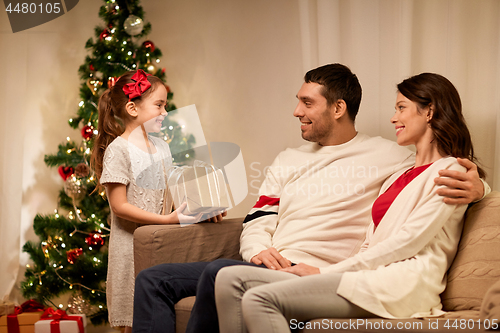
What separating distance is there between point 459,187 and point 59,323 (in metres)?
2.12

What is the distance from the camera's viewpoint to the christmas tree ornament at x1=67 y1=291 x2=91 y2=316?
2545mm

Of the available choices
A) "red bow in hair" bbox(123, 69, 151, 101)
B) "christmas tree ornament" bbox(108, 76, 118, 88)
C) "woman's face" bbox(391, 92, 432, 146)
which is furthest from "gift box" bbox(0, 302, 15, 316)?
"woman's face" bbox(391, 92, 432, 146)

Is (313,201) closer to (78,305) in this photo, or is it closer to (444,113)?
(444,113)

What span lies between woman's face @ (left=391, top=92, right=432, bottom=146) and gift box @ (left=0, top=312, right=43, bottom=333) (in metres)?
2.15

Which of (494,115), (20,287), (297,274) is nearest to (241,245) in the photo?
(297,274)

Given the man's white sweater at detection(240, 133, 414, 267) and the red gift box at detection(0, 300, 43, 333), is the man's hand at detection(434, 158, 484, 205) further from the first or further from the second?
the red gift box at detection(0, 300, 43, 333)

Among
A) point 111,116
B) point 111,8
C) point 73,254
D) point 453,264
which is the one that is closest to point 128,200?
point 111,116

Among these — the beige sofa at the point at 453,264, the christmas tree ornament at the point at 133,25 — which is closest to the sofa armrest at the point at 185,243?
the beige sofa at the point at 453,264

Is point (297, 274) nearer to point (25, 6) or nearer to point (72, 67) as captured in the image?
point (72, 67)

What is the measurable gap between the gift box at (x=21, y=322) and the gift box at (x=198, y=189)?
1.30 metres

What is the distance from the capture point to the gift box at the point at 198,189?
165cm

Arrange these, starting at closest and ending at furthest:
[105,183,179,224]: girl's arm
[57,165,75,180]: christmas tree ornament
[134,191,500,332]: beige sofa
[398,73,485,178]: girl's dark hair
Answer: [134,191,500,332]: beige sofa → [398,73,485,178]: girl's dark hair → [105,183,179,224]: girl's arm → [57,165,75,180]: christmas tree ornament

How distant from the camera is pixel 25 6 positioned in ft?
9.53

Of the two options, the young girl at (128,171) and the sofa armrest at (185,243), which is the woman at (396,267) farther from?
the young girl at (128,171)
